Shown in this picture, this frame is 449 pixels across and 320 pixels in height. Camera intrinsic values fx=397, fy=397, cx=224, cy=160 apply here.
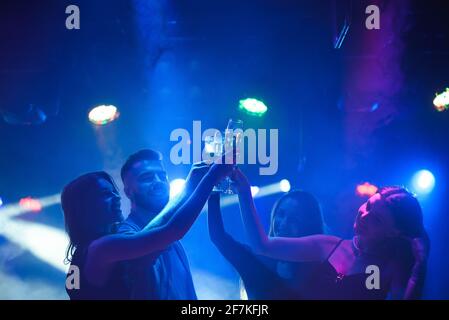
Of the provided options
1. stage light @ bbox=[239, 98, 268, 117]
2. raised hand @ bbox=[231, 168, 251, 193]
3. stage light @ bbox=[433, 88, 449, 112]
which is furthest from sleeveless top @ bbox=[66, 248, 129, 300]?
stage light @ bbox=[433, 88, 449, 112]

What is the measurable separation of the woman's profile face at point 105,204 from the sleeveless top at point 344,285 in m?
1.64

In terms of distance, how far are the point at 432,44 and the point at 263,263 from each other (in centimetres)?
301

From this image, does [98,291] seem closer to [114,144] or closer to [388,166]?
[114,144]

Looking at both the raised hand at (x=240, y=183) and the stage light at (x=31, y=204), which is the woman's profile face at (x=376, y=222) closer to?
the raised hand at (x=240, y=183)

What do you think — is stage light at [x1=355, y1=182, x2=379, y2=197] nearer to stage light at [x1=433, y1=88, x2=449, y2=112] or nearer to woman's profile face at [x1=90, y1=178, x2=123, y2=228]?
stage light at [x1=433, y1=88, x2=449, y2=112]

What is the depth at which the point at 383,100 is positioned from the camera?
4621 millimetres

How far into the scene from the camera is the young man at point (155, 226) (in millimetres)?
2820

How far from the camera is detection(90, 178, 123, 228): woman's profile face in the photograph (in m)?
2.96

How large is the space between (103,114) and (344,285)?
3196 mm

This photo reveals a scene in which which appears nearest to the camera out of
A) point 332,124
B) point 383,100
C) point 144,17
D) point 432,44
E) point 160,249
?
point 160,249

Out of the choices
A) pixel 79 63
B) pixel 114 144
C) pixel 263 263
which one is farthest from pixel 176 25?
pixel 263 263
